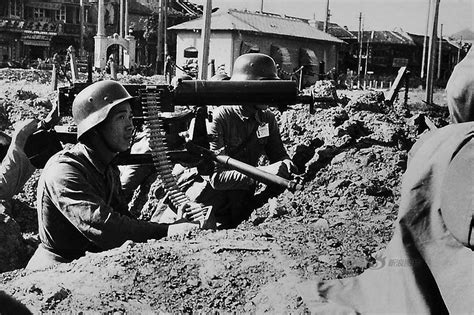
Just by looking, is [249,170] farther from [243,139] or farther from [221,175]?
[243,139]

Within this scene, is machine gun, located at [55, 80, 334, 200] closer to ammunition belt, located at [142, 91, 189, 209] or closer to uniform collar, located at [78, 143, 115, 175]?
ammunition belt, located at [142, 91, 189, 209]

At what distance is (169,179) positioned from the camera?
22.0 ft

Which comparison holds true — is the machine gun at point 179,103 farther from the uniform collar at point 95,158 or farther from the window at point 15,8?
the window at point 15,8

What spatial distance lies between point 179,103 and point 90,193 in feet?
7.60

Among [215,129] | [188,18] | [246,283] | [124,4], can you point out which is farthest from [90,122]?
[188,18]

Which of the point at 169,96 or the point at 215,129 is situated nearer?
the point at 169,96

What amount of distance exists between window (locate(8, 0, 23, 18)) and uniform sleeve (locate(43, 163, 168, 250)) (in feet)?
182

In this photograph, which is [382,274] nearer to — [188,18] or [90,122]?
[90,122]

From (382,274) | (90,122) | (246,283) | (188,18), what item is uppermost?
(188,18)

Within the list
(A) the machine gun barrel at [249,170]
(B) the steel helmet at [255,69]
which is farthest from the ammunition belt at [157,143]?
(B) the steel helmet at [255,69]

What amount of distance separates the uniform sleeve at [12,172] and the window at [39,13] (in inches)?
2180

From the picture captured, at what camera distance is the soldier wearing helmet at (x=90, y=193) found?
4922 millimetres

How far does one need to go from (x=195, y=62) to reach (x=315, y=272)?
40398mm

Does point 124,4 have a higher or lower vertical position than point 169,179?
higher
